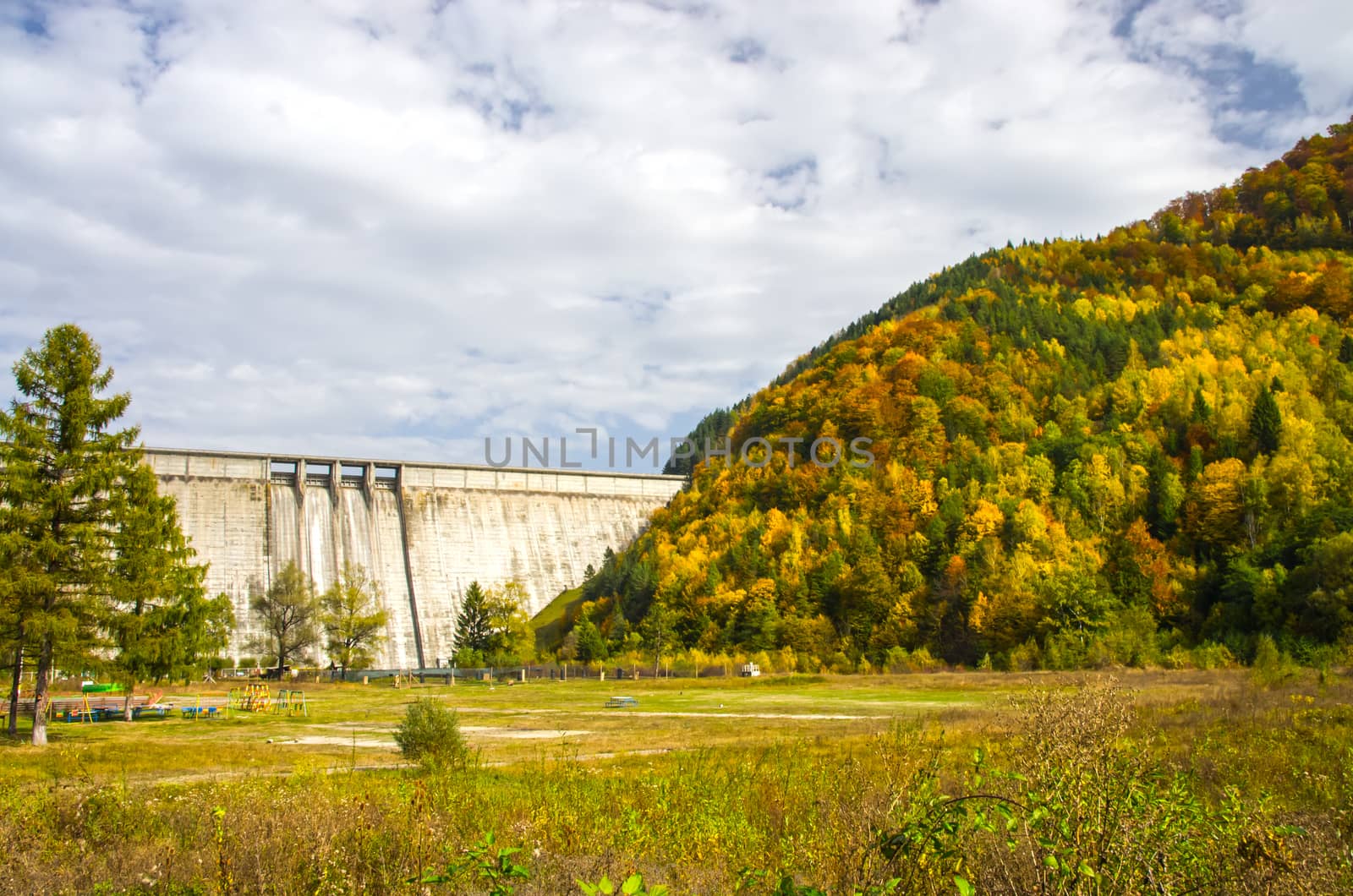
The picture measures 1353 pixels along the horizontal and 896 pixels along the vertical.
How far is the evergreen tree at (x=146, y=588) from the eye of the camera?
26359mm

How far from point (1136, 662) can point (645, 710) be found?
94.9ft

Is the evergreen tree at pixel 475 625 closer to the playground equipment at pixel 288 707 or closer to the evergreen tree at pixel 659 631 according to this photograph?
the evergreen tree at pixel 659 631

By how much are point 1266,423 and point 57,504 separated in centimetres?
6848

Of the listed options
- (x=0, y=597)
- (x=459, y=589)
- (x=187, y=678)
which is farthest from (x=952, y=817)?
(x=459, y=589)

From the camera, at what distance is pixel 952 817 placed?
5.60 m

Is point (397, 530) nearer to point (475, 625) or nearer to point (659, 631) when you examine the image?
point (475, 625)

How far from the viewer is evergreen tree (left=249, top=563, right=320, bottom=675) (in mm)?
74625

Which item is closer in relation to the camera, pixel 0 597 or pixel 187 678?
pixel 0 597

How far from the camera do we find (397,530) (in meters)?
85.8

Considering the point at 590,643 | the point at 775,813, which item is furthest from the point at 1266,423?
the point at 775,813

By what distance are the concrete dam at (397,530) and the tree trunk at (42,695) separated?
50351 mm

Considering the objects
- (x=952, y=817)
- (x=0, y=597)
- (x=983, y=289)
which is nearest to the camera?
(x=952, y=817)

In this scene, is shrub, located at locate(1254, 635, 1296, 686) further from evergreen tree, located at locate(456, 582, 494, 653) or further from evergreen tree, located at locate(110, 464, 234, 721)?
evergreen tree, located at locate(456, 582, 494, 653)

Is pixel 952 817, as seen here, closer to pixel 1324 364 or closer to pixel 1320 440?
pixel 1320 440
